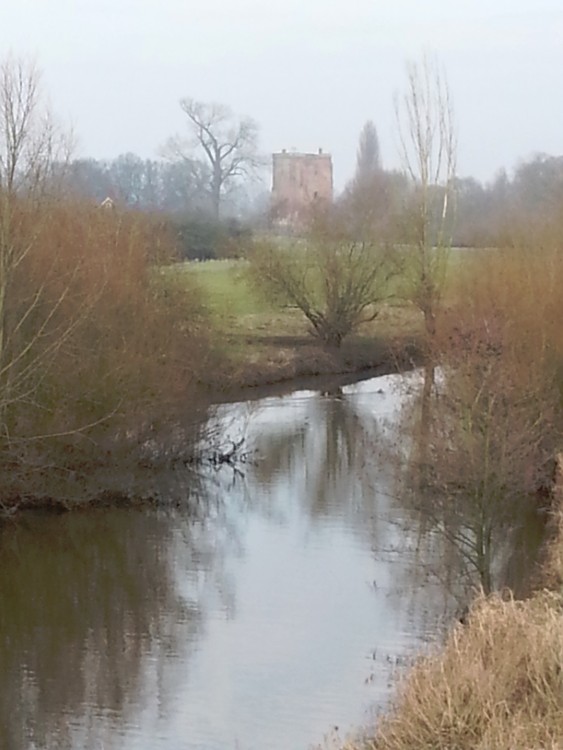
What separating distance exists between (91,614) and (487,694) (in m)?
6.34

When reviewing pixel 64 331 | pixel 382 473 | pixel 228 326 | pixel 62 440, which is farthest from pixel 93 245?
pixel 228 326

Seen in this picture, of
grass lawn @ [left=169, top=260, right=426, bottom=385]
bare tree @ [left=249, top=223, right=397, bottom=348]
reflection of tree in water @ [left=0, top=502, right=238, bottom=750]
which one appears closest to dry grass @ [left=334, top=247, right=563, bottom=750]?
reflection of tree in water @ [left=0, top=502, right=238, bottom=750]

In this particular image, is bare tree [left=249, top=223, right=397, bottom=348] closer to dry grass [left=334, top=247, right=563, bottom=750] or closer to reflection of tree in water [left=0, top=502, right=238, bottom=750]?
reflection of tree in water [left=0, top=502, right=238, bottom=750]

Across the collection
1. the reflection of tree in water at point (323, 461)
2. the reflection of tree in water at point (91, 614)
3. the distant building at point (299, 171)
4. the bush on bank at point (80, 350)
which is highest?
the distant building at point (299, 171)

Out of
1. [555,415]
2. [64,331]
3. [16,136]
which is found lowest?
[555,415]

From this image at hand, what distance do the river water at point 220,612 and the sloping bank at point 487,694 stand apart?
153cm

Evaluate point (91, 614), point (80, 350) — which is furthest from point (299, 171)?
point (91, 614)

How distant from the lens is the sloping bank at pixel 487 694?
21.6ft

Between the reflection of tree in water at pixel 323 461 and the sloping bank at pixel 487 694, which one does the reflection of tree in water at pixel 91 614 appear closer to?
the reflection of tree in water at pixel 323 461

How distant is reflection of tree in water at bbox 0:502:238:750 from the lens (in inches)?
388

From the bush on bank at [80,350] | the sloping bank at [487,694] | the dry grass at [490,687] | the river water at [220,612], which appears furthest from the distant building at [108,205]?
the sloping bank at [487,694]

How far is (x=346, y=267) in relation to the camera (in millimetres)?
32031

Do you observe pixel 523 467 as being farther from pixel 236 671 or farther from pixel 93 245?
pixel 93 245

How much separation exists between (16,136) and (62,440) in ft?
13.0
